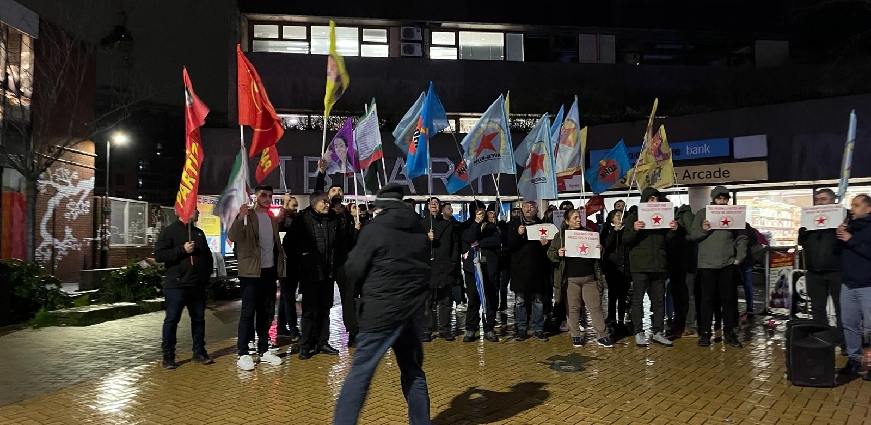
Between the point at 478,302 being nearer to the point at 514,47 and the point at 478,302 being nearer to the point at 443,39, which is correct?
the point at 443,39

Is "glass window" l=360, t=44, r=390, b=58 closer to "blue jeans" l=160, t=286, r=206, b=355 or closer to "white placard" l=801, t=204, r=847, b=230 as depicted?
"blue jeans" l=160, t=286, r=206, b=355

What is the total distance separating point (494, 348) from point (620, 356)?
168cm

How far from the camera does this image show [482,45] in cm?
2770

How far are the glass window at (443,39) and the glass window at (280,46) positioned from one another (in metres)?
5.62

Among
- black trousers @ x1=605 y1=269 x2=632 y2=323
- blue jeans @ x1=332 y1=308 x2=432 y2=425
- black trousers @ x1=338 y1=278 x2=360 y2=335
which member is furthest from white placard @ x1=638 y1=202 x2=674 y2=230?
blue jeans @ x1=332 y1=308 x2=432 y2=425

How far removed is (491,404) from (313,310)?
3148mm

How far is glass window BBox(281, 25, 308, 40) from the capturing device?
2680 cm

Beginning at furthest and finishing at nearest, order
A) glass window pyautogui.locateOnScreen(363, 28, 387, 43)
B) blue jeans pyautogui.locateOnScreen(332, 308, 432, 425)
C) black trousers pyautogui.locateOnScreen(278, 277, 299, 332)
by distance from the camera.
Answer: glass window pyautogui.locateOnScreen(363, 28, 387, 43)
black trousers pyautogui.locateOnScreen(278, 277, 299, 332)
blue jeans pyautogui.locateOnScreen(332, 308, 432, 425)

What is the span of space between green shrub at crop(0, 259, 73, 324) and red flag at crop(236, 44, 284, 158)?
6.08 metres

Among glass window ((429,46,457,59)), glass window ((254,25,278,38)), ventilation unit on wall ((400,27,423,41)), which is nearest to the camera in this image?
ventilation unit on wall ((400,27,423,41))

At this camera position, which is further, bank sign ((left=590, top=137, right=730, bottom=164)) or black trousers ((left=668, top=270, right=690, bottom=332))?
bank sign ((left=590, top=137, right=730, bottom=164))

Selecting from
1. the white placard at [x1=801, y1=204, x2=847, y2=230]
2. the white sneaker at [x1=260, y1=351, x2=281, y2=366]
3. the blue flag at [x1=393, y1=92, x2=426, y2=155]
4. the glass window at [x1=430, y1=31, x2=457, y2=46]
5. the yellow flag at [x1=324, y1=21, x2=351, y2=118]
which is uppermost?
the glass window at [x1=430, y1=31, x2=457, y2=46]

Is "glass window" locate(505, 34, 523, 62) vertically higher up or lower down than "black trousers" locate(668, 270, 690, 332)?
higher up

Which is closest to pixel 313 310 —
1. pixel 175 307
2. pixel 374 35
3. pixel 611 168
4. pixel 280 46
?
pixel 175 307
